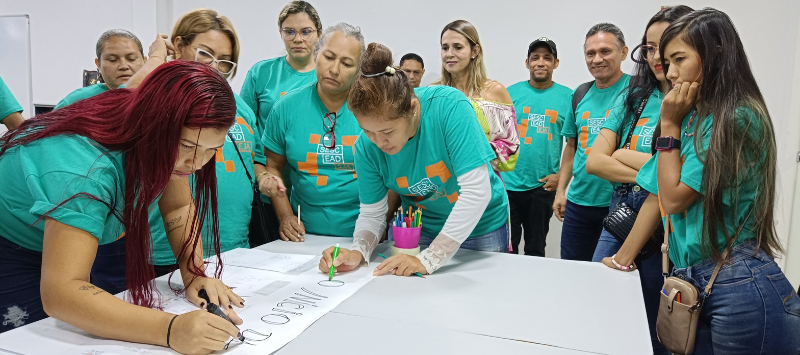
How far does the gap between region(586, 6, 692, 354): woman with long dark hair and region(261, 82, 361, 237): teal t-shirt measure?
0.89 metres

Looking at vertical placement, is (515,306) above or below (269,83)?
below

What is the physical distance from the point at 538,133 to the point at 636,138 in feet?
4.89

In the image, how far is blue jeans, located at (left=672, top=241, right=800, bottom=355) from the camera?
1114mm

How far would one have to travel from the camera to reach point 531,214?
3176 mm

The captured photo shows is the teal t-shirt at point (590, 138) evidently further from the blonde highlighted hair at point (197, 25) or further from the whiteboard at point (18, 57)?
the whiteboard at point (18, 57)

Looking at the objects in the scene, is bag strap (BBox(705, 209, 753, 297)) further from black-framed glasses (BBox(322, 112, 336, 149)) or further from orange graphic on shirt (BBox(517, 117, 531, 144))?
orange graphic on shirt (BBox(517, 117, 531, 144))

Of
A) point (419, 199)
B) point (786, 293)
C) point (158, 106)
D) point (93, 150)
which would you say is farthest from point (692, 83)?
point (93, 150)

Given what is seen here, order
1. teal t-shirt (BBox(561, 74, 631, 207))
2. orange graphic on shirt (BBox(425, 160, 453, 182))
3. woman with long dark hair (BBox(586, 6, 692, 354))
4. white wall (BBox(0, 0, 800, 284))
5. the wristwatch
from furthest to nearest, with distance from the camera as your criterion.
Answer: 1. white wall (BBox(0, 0, 800, 284))
2. teal t-shirt (BBox(561, 74, 631, 207))
3. woman with long dark hair (BBox(586, 6, 692, 354))
4. orange graphic on shirt (BBox(425, 160, 453, 182))
5. the wristwatch

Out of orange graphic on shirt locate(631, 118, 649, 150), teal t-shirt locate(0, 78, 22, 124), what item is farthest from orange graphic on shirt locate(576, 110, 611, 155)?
teal t-shirt locate(0, 78, 22, 124)

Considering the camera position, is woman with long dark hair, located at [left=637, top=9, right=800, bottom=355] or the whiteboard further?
the whiteboard

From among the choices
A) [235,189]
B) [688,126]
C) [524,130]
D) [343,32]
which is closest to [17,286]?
[235,189]

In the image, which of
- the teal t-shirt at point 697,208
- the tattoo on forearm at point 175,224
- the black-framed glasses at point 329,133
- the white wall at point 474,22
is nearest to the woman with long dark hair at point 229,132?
the black-framed glasses at point 329,133

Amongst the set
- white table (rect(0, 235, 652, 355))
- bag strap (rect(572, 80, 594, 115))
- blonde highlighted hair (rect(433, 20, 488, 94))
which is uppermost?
blonde highlighted hair (rect(433, 20, 488, 94))

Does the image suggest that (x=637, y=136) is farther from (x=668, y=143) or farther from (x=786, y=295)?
(x=786, y=295)
